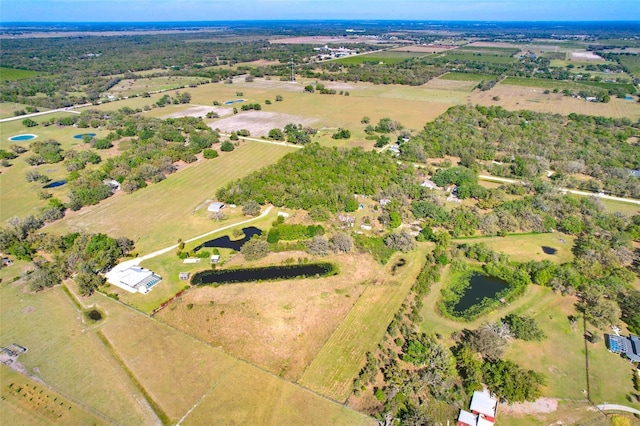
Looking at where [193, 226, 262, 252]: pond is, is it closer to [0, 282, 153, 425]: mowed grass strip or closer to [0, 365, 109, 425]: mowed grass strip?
[0, 282, 153, 425]: mowed grass strip

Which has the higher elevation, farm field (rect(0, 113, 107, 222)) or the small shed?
the small shed

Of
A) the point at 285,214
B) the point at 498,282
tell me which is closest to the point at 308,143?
the point at 285,214

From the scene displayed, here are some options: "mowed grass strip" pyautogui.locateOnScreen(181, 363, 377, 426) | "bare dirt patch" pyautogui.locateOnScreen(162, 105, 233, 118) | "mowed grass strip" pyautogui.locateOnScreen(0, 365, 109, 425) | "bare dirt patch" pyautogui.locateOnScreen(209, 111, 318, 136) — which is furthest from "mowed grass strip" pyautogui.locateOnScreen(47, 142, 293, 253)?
"bare dirt patch" pyautogui.locateOnScreen(162, 105, 233, 118)

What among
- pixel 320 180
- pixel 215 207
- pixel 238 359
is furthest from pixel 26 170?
pixel 238 359

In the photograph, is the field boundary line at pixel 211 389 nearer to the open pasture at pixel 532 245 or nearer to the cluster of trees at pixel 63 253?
the cluster of trees at pixel 63 253

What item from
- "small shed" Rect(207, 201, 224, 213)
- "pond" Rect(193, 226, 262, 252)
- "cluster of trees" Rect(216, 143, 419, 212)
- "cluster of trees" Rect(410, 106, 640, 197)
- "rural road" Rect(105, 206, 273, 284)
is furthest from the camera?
"cluster of trees" Rect(410, 106, 640, 197)

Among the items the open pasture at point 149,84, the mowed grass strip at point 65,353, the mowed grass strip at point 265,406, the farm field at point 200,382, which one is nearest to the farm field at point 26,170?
the mowed grass strip at point 65,353

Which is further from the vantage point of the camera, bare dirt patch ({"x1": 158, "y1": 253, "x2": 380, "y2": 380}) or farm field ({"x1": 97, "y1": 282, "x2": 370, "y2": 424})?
bare dirt patch ({"x1": 158, "y1": 253, "x2": 380, "y2": 380})

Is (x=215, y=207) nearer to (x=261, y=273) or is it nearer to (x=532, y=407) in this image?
(x=261, y=273)
